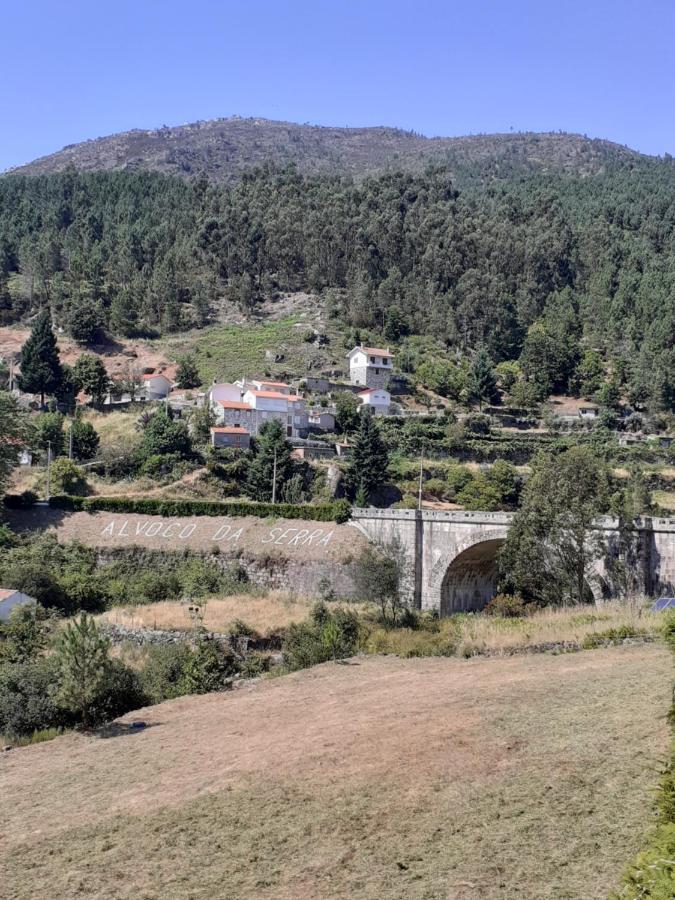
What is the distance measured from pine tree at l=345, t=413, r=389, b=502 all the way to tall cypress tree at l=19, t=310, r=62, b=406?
97.6 feet

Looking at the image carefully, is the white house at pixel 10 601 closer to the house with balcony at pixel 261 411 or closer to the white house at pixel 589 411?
the house with balcony at pixel 261 411

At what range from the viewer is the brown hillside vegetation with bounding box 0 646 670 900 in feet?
37.2

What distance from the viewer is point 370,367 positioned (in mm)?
81312

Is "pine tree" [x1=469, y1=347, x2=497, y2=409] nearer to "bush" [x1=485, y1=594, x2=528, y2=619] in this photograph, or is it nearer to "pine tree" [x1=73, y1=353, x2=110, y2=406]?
"pine tree" [x1=73, y1=353, x2=110, y2=406]

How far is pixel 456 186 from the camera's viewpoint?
18625cm

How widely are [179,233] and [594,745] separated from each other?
11010 centimetres

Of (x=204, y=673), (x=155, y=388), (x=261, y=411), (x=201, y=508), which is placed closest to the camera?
(x=204, y=673)

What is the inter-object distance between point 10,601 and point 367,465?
26.5 metres

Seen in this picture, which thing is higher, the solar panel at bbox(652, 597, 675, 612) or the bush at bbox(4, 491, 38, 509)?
the bush at bbox(4, 491, 38, 509)

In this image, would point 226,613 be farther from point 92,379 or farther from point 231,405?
point 92,379

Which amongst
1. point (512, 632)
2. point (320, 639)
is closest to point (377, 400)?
point (320, 639)

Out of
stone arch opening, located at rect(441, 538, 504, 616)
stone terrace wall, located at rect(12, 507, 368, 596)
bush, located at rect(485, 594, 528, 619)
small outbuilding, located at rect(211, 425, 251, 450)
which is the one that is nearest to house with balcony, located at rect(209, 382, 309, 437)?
small outbuilding, located at rect(211, 425, 251, 450)

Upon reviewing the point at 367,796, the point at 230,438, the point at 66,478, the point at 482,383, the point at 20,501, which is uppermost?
the point at 482,383

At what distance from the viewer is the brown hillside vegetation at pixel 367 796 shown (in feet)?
37.2
